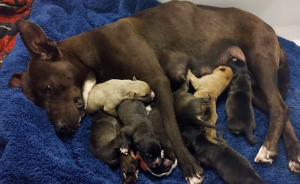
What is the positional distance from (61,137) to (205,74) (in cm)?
141

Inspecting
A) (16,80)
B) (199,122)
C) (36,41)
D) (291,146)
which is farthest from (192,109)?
(16,80)

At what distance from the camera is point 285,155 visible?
2.60 meters

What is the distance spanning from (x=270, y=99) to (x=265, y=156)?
0.53 metres

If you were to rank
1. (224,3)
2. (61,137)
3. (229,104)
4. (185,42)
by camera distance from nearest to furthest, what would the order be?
(61,137) < (229,104) < (185,42) < (224,3)

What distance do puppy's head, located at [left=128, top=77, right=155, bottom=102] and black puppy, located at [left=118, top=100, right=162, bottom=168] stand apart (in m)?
0.04

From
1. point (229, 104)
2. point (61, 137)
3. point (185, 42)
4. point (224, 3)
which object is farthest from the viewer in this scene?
point (224, 3)

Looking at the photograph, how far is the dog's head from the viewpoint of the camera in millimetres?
2477

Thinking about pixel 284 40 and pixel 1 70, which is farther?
pixel 284 40

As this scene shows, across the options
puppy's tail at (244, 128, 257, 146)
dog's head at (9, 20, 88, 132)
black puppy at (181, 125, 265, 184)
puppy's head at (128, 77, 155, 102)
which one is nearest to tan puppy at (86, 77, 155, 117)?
puppy's head at (128, 77, 155, 102)

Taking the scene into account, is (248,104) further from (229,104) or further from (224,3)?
(224,3)

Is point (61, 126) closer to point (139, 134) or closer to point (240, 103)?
point (139, 134)

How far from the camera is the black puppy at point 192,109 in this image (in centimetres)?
242

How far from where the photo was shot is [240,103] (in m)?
2.67

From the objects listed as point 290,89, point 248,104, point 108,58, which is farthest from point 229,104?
point 108,58
